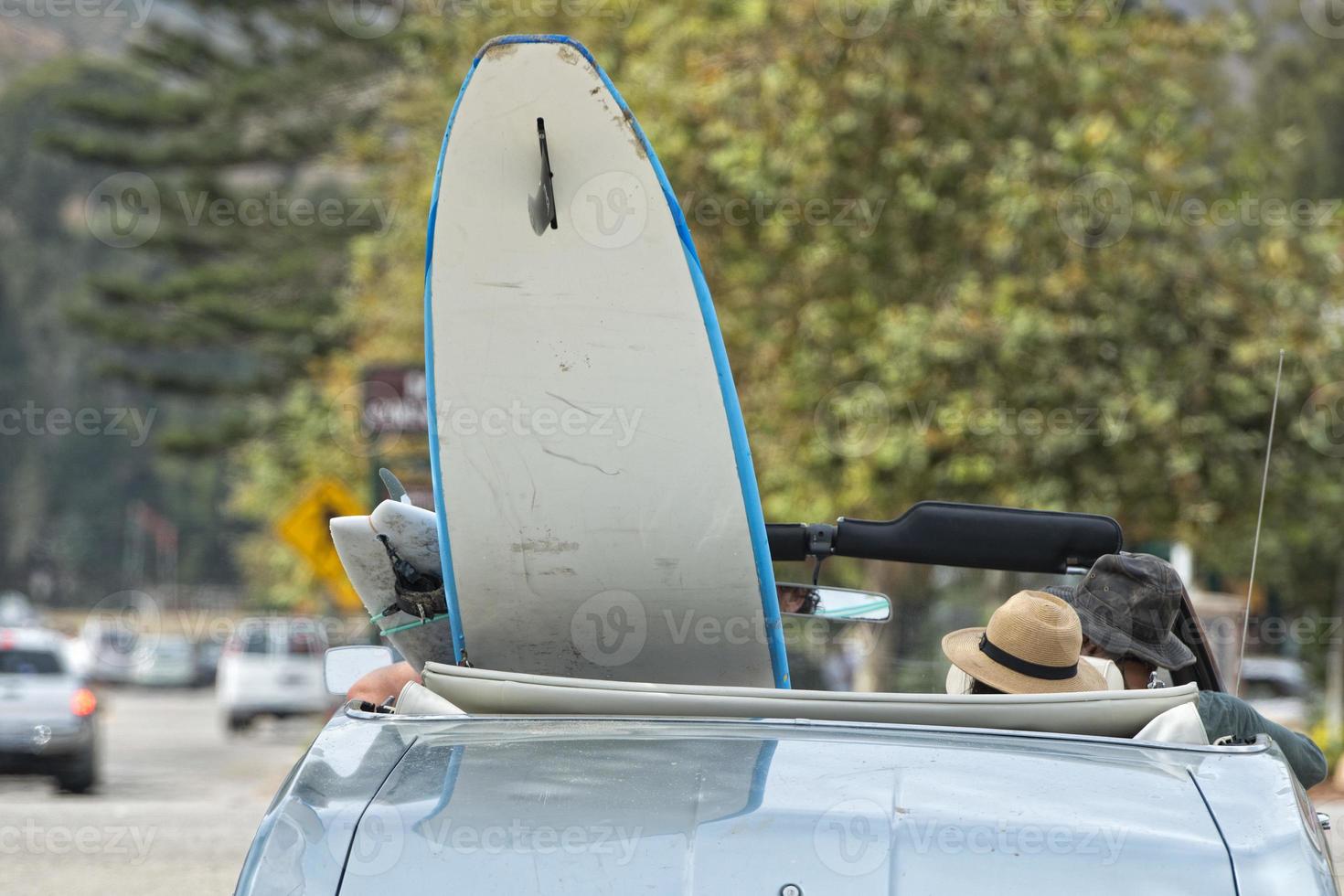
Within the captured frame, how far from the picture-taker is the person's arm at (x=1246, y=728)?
11.5 ft

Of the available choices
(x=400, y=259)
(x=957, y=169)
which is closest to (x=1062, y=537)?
(x=957, y=169)

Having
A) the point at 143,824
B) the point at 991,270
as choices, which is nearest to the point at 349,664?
the point at 143,824

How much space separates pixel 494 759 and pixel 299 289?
37396 millimetres

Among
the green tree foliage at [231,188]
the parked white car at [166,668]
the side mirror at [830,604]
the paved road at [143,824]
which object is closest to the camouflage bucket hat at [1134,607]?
the side mirror at [830,604]

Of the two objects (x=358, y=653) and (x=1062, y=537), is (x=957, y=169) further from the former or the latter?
(x=358, y=653)

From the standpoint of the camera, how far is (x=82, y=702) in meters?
15.5

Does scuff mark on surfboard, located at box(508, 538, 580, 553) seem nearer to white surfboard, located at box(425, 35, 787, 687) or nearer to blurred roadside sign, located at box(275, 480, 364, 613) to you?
white surfboard, located at box(425, 35, 787, 687)

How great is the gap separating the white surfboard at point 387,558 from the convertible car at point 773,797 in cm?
63

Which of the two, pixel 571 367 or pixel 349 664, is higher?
pixel 571 367

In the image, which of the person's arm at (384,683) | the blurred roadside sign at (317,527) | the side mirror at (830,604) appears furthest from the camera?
the blurred roadside sign at (317,527)

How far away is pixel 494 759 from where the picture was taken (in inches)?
97.0

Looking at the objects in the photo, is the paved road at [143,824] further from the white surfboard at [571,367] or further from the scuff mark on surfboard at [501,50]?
the scuff mark on surfboard at [501,50]

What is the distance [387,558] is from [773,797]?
4.74ft

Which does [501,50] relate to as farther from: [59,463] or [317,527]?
[59,463]
